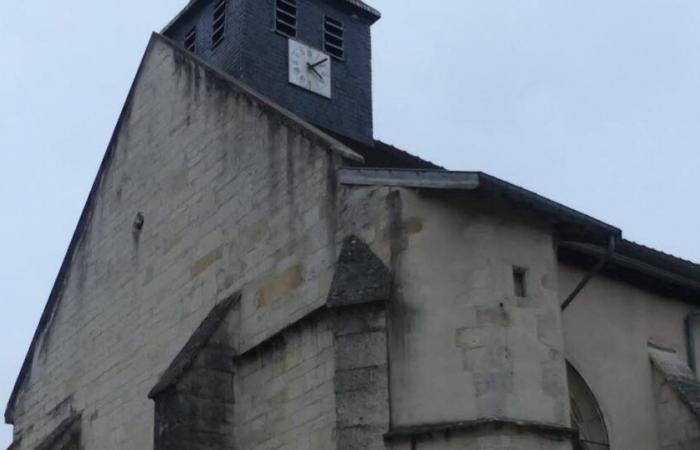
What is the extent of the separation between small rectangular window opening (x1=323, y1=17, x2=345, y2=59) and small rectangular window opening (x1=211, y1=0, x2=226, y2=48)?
63.3 inches

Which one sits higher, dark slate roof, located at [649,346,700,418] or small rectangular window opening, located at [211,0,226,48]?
small rectangular window opening, located at [211,0,226,48]

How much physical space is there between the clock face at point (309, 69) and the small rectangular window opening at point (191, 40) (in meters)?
1.85

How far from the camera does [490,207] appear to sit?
1412 centimetres

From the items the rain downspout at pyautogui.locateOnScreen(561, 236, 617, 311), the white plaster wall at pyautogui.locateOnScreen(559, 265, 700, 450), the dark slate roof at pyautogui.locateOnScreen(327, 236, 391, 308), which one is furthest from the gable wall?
the white plaster wall at pyautogui.locateOnScreen(559, 265, 700, 450)

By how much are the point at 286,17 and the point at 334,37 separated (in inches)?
41.3

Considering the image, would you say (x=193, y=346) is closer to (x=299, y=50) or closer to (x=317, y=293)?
(x=317, y=293)

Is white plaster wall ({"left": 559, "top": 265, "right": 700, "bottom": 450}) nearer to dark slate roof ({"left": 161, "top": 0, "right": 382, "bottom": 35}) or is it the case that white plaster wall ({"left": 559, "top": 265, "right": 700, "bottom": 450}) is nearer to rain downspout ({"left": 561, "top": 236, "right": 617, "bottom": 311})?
rain downspout ({"left": 561, "top": 236, "right": 617, "bottom": 311})

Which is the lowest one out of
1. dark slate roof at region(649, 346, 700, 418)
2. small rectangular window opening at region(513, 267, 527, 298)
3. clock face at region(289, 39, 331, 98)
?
dark slate roof at region(649, 346, 700, 418)

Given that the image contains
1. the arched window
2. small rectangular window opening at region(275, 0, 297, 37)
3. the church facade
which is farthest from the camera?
small rectangular window opening at region(275, 0, 297, 37)

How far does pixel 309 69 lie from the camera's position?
66.4 ft

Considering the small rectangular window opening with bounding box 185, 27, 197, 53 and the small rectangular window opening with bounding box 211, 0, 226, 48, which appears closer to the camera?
the small rectangular window opening with bounding box 211, 0, 226, 48

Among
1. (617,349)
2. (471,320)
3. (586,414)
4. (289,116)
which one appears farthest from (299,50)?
(471,320)

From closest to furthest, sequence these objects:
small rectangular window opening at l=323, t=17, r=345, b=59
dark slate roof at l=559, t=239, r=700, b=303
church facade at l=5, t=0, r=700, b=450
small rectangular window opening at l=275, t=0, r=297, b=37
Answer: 1. church facade at l=5, t=0, r=700, b=450
2. dark slate roof at l=559, t=239, r=700, b=303
3. small rectangular window opening at l=275, t=0, r=297, b=37
4. small rectangular window opening at l=323, t=17, r=345, b=59

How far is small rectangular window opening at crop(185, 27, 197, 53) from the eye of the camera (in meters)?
21.4
